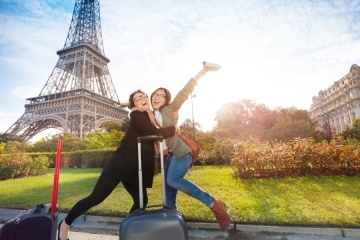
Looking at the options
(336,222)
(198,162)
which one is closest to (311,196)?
(336,222)

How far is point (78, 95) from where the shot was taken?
36.1m

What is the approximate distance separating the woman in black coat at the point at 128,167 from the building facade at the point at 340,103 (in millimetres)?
53504

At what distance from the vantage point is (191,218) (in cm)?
Answer: 412

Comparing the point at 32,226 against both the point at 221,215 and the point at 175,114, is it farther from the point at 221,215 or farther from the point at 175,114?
the point at 221,215

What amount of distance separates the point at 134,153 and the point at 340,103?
7686cm

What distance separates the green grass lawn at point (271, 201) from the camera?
3.89 metres

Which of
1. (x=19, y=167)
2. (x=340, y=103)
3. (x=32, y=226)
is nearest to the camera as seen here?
(x=32, y=226)

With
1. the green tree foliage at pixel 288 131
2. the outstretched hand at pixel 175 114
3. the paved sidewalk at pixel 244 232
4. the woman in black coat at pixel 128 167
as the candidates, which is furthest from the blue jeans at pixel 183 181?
the green tree foliage at pixel 288 131

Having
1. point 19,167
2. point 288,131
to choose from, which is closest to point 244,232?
point 19,167

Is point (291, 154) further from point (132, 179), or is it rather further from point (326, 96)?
point (326, 96)

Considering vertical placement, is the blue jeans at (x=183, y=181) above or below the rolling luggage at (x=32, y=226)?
above

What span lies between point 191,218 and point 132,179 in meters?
1.74

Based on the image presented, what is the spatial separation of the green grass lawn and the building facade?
48.6 m

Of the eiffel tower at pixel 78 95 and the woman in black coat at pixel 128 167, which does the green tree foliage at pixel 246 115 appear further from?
the woman in black coat at pixel 128 167
